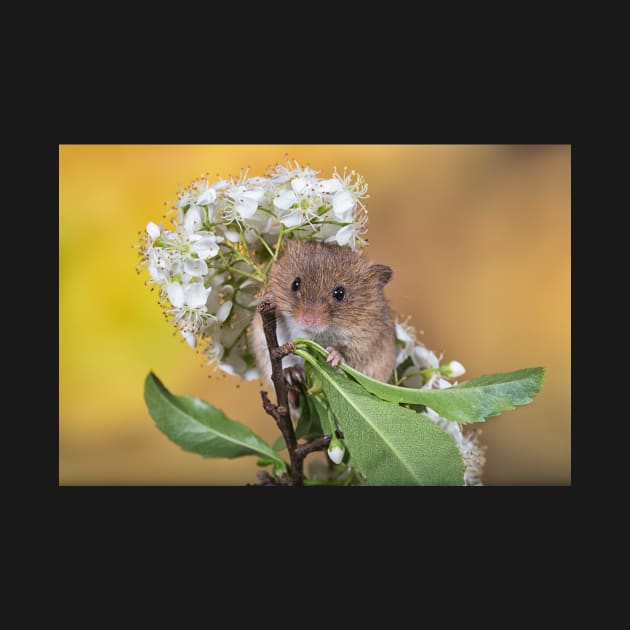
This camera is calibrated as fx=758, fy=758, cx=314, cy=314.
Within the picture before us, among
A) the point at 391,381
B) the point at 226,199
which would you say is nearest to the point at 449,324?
the point at 391,381

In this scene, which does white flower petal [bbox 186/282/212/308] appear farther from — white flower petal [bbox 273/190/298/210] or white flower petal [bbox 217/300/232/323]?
white flower petal [bbox 273/190/298/210]

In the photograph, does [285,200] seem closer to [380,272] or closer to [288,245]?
[288,245]

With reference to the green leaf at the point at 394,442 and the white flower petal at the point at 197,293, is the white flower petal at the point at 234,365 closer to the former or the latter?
the white flower petal at the point at 197,293

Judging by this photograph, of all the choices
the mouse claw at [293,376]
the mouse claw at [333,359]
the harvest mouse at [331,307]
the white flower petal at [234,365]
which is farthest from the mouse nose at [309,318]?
the white flower petal at [234,365]

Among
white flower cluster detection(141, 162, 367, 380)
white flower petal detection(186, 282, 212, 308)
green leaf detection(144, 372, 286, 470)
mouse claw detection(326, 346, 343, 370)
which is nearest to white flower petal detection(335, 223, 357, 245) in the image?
white flower cluster detection(141, 162, 367, 380)

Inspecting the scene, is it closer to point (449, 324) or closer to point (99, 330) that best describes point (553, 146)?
point (449, 324)

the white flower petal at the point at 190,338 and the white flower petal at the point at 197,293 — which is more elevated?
the white flower petal at the point at 197,293

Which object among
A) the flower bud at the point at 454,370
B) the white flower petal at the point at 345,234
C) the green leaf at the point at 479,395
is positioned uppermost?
the white flower petal at the point at 345,234
